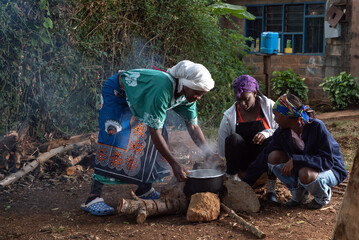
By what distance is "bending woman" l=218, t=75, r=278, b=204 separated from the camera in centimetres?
423

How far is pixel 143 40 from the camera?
7.05 m

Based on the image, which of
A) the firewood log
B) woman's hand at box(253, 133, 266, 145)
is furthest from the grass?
the firewood log

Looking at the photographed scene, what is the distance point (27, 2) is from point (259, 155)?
11.5ft

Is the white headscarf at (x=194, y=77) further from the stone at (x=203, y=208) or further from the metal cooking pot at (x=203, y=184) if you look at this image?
the stone at (x=203, y=208)

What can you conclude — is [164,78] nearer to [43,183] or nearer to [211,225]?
[211,225]

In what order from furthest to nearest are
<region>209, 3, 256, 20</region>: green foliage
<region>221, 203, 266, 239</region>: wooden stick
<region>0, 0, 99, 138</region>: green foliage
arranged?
<region>209, 3, 256, 20</region>: green foliage
<region>0, 0, 99, 138</region>: green foliage
<region>221, 203, 266, 239</region>: wooden stick

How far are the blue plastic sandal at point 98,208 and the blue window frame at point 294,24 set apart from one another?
8187mm

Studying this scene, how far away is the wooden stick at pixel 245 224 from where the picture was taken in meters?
3.17

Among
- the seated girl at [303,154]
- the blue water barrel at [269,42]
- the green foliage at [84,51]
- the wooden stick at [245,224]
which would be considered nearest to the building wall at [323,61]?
the blue water barrel at [269,42]

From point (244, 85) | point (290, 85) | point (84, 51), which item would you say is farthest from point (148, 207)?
point (290, 85)

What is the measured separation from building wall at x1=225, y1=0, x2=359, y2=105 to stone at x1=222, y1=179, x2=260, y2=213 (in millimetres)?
6804

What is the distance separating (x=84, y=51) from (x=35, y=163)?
192cm

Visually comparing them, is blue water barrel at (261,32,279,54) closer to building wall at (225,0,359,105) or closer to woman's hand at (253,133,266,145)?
building wall at (225,0,359,105)

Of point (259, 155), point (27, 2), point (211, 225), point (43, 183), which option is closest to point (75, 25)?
point (27, 2)
